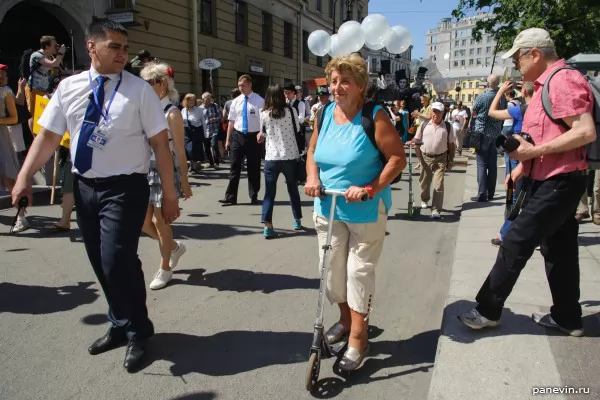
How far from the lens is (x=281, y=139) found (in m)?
6.29

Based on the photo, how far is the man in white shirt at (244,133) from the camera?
26.0ft

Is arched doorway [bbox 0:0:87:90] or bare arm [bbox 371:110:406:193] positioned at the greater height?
arched doorway [bbox 0:0:87:90]

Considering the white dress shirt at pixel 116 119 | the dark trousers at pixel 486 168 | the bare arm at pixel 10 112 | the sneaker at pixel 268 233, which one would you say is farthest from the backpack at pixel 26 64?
the dark trousers at pixel 486 168

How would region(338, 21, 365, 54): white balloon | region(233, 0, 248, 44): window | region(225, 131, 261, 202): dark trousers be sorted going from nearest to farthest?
region(225, 131, 261, 202): dark trousers, region(338, 21, 365, 54): white balloon, region(233, 0, 248, 44): window

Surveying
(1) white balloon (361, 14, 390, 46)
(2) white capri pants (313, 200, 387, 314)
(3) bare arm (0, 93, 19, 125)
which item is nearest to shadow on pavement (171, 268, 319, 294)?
(2) white capri pants (313, 200, 387, 314)

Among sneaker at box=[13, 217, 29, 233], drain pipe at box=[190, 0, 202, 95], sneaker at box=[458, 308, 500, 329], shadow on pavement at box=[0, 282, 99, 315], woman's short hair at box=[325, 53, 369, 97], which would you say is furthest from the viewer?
drain pipe at box=[190, 0, 202, 95]

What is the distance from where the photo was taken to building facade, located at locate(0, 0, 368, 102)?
14.0 m

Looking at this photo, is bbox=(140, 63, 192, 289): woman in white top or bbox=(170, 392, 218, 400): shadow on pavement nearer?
bbox=(170, 392, 218, 400): shadow on pavement

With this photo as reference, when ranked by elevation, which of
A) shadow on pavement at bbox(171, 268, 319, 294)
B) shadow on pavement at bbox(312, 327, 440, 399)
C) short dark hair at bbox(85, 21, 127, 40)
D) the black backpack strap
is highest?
short dark hair at bbox(85, 21, 127, 40)

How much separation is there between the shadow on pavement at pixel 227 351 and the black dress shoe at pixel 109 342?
0.20m

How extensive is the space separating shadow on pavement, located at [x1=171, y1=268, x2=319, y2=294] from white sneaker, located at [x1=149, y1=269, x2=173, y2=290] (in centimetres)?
11

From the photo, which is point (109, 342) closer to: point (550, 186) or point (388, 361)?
point (388, 361)

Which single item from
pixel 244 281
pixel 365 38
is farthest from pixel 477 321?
pixel 365 38

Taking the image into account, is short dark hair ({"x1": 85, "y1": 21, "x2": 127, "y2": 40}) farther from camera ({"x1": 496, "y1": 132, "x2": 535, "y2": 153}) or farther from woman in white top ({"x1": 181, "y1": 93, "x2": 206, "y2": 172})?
woman in white top ({"x1": 181, "y1": 93, "x2": 206, "y2": 172})
